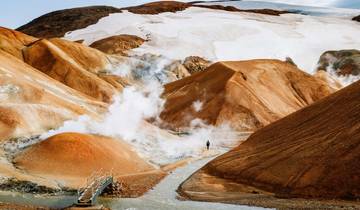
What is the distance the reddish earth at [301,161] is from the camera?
3606 centimetres

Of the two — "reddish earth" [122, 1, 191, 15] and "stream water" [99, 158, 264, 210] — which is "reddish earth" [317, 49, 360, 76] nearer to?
"reddish earth" [122, 1, 191, 15]

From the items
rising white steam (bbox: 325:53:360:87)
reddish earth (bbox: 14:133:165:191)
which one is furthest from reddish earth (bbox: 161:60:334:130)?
reddish earth (bbox: 14:133:165:191)

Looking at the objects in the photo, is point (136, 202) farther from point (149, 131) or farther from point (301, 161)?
point (149, 131)

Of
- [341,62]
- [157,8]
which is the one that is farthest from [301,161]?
[157,8]

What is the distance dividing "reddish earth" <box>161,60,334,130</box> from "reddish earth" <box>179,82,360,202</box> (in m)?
38.3

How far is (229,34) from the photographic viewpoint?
16025 cm

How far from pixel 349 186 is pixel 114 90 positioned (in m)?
70.0

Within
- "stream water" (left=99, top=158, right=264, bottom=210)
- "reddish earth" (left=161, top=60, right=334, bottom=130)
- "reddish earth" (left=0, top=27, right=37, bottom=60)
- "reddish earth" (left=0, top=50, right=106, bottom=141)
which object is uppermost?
"stream water" (left=99, top=158, right=264, bottom=210)

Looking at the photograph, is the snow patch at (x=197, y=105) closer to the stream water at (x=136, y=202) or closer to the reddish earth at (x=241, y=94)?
the reddish earth at (x=241, y=94)

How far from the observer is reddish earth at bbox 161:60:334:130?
299 feet

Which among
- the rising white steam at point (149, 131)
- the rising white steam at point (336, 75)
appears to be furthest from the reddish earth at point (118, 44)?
the rising white steam at point (336, 75)

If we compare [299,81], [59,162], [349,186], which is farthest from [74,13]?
[349,186]

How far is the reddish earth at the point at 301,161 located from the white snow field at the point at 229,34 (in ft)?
272

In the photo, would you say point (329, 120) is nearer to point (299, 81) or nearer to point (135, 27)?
point (299, 81)
